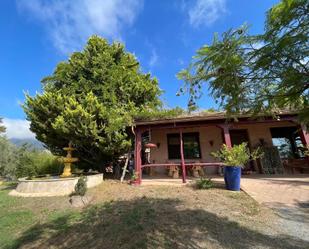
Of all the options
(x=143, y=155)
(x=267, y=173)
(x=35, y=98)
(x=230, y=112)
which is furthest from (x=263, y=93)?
Result: (x=143, y=155)

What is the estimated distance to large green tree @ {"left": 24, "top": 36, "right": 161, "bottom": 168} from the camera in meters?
9.59

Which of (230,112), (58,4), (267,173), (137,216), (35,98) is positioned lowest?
(137,216)

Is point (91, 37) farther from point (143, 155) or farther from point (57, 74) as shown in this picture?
point (143, 155)

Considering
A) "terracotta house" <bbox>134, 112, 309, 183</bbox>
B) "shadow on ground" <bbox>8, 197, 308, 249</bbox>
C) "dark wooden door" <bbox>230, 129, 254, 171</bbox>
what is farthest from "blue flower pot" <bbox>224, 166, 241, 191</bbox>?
"dark wooden door" <bbox>230, 129, 254, 171</bbox>

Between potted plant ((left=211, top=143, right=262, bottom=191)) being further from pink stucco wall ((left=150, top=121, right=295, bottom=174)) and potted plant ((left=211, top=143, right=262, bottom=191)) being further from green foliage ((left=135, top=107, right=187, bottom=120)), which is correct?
pink stucco wall ((left=150, top=121, right=295, bottom=174))

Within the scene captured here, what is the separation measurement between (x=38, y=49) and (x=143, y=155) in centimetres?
1062

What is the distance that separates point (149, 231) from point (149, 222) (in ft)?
1.50

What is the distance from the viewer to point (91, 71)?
39.5 ft

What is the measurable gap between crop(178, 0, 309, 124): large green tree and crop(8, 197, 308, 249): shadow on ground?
94.0 inches

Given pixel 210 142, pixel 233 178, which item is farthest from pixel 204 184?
pixel 210 142

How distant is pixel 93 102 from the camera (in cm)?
957

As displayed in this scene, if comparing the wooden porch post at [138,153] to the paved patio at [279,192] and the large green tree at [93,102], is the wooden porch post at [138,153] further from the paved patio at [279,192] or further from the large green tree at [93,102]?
the paved patio at [279,192]

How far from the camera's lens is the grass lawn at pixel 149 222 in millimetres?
3877

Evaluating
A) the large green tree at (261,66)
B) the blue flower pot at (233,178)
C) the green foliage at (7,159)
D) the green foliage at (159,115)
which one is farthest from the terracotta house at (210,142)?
the green foliage at (7,159)
